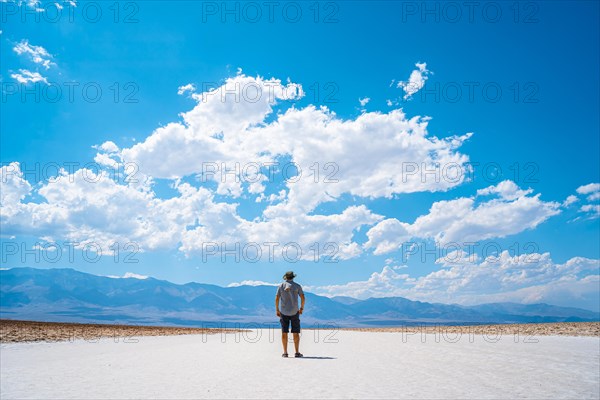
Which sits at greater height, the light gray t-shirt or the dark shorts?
the light gray t-shirt

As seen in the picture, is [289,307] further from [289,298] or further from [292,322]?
[292,322]

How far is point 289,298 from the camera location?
12.2 meters

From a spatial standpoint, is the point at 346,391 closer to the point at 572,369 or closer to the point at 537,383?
the point at 537,383

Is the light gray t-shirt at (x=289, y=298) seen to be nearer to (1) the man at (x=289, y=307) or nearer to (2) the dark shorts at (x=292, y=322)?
(1) the man at (x=289, y=307)

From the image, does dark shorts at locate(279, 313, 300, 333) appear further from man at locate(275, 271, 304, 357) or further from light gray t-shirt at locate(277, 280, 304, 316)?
light gray t-shirt at locate(277, 280, 304, 316)

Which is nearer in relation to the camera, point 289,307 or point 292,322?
point 289,307

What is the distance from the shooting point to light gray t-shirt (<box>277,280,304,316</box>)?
40.1ft

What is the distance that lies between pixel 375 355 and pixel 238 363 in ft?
13.5

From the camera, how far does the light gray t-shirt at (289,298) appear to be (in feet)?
40.1

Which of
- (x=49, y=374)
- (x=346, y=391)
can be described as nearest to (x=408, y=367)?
(x=346, y=391)

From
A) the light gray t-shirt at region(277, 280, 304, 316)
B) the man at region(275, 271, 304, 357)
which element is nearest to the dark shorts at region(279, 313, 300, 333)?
the man at region(275, 271, 304, 357)

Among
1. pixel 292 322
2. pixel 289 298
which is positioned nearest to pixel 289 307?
pixel 289 298

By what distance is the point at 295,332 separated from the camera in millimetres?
12117

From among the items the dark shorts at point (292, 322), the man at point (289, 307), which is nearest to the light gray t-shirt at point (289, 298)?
the man at point (289, 307)
